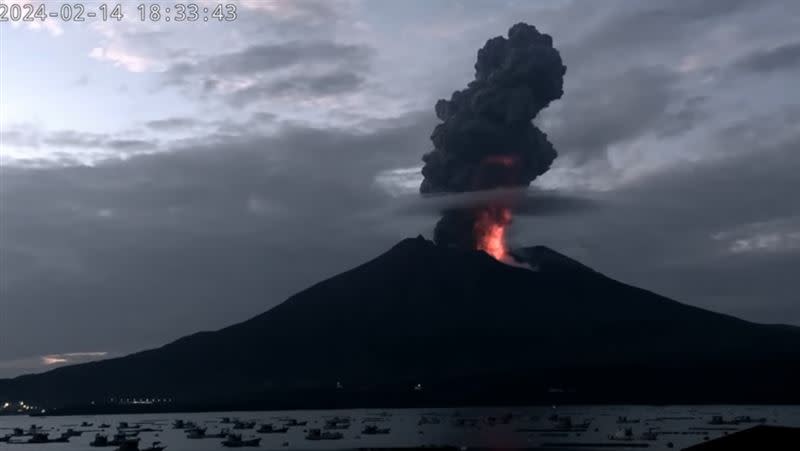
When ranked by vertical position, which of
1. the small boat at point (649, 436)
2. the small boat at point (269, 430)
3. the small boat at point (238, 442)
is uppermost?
the small boat at point (269, 430)

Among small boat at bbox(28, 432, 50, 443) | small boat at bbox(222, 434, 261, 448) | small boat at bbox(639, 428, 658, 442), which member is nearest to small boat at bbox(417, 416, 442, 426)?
small boat at bbox(222, 434, 261, 448)

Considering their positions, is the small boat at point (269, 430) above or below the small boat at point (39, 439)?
below

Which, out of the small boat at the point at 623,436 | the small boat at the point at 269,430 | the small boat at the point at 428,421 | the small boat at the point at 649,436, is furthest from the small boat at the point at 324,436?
the small boat at the point at 649,436

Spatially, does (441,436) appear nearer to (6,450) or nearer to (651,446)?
(651,446)

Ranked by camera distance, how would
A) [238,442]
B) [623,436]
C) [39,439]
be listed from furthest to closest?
[39,439], [238,442], [623,436]

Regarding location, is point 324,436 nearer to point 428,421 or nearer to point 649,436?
point 649,436

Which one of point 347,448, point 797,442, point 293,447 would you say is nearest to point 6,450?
point 293,447

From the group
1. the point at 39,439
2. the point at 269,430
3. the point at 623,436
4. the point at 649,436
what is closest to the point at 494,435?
the point at 623,436

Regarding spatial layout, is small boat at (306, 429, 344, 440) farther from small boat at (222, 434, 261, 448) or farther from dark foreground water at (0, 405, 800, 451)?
small boat at (222, 434, 261, 448)

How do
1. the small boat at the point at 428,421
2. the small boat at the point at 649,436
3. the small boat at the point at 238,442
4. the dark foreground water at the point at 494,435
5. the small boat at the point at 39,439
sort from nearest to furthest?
the dark foreground water at the point at 494,435
the small boat at the point at 649,436
the small boat at the point at 238,442
the small boat at the point at 39,439
the small boat at the point at 428,421

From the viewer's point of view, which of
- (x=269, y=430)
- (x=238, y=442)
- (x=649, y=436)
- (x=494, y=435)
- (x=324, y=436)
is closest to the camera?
(x=649, y=436)

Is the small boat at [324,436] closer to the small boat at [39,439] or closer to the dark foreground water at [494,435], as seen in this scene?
the dark foreground water at [494,435]

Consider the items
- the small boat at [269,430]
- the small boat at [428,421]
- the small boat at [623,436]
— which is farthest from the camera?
the small boat at [428,421]

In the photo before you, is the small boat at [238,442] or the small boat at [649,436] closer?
the small boat at [649,436]
